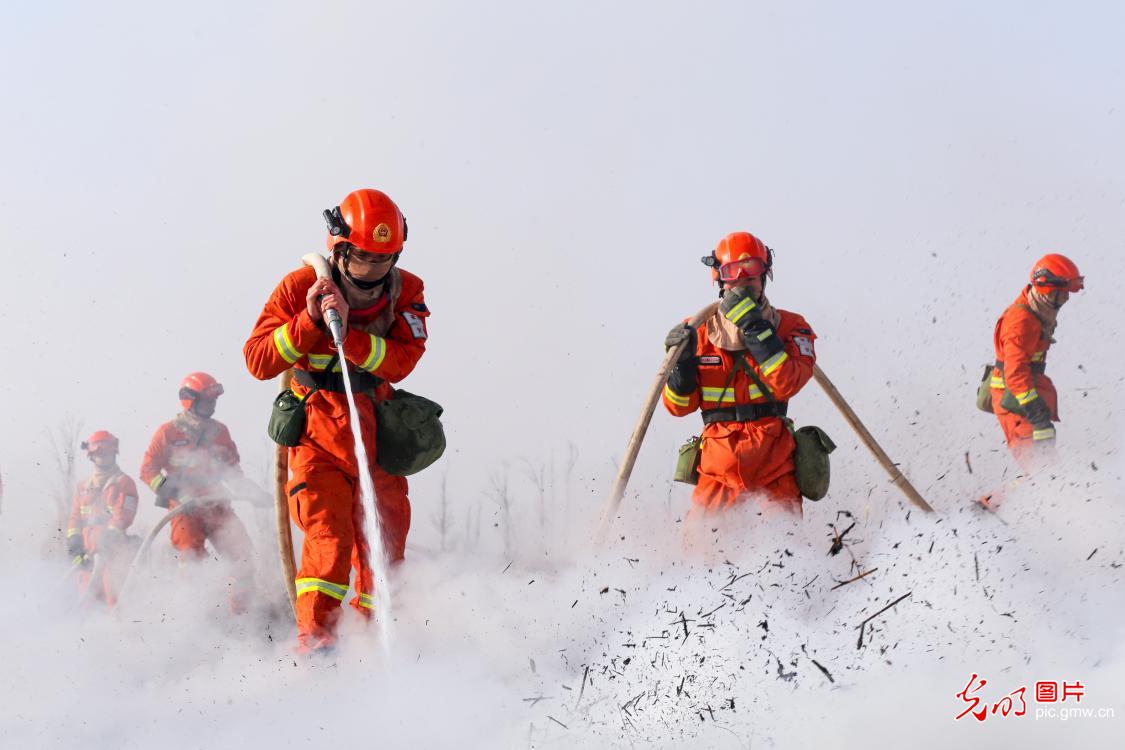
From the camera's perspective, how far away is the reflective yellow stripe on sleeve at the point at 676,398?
269 inches

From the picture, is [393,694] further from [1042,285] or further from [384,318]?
[1042,285]

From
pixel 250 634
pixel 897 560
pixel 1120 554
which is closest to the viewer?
pixel 897 560

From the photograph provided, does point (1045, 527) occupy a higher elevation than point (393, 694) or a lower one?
higher

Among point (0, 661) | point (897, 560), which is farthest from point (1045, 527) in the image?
point (0, 661)

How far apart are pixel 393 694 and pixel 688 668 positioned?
1146 mm

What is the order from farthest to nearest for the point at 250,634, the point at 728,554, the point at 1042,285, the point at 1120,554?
1. the point at 1042,285
2. the point at 250,634
3. the point at 728,554
4. the point at 1120,554

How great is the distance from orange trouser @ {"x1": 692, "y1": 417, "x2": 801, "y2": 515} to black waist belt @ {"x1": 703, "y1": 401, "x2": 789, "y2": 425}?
3cm

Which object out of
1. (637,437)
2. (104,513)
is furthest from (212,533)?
(637,437)

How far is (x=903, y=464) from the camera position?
9219mm

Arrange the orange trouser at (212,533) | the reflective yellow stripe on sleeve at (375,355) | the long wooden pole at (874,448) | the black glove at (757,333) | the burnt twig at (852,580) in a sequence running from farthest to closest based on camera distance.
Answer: the orange trouser at (212,533) < the long wooden pole at (874,448) < the black glove at (757,333) < the reflective yellow stripe on sleeve at (375,355) < the burnt twig at (852,580)

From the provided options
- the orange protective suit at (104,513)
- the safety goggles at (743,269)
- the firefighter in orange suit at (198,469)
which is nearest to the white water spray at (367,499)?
the safety goggles at (743,269)

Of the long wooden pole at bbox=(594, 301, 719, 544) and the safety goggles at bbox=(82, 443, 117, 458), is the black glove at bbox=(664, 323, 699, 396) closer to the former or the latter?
the long wooden pole at bbox=(594, 301, 719, 544)

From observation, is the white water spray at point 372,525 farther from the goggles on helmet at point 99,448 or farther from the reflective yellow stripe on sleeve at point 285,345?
the goggles on helmet at point 99,448

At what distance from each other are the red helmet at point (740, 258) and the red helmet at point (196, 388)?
5150mm
